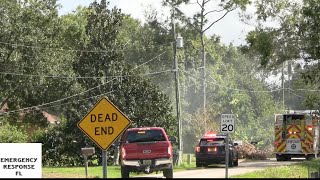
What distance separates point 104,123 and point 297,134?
90.0ft

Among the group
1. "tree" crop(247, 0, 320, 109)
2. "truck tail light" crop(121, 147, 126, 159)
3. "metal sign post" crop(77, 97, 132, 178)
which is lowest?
"truck tail light" crop(121, 147, 126, 159)

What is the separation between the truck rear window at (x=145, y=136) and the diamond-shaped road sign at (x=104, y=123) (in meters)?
8.09

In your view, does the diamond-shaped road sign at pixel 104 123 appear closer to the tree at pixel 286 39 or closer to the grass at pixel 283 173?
the grass at pixel 283 173

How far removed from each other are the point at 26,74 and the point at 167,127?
1061 cm

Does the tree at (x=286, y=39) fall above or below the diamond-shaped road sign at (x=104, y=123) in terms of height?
above

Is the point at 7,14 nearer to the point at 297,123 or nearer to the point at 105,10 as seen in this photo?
the point at 105,10

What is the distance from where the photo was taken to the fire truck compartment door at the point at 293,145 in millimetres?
45969

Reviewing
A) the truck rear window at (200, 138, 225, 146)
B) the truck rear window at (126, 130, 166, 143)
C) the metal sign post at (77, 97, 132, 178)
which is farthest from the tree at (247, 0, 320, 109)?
the metal sign post at (77, 97, 132, 178)

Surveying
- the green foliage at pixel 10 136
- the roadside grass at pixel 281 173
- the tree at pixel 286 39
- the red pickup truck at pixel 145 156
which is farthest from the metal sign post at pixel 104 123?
the green foliage at pixel 10 136

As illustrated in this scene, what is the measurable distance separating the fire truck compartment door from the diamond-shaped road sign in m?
27.3

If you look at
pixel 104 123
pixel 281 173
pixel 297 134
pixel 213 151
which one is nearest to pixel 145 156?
pixel 281 173

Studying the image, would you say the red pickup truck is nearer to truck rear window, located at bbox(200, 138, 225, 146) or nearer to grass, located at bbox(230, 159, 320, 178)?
grass, located at bbox(230, 159, 320, 178)

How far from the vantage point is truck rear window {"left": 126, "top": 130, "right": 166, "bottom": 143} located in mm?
28562

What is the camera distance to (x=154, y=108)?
157 feet
